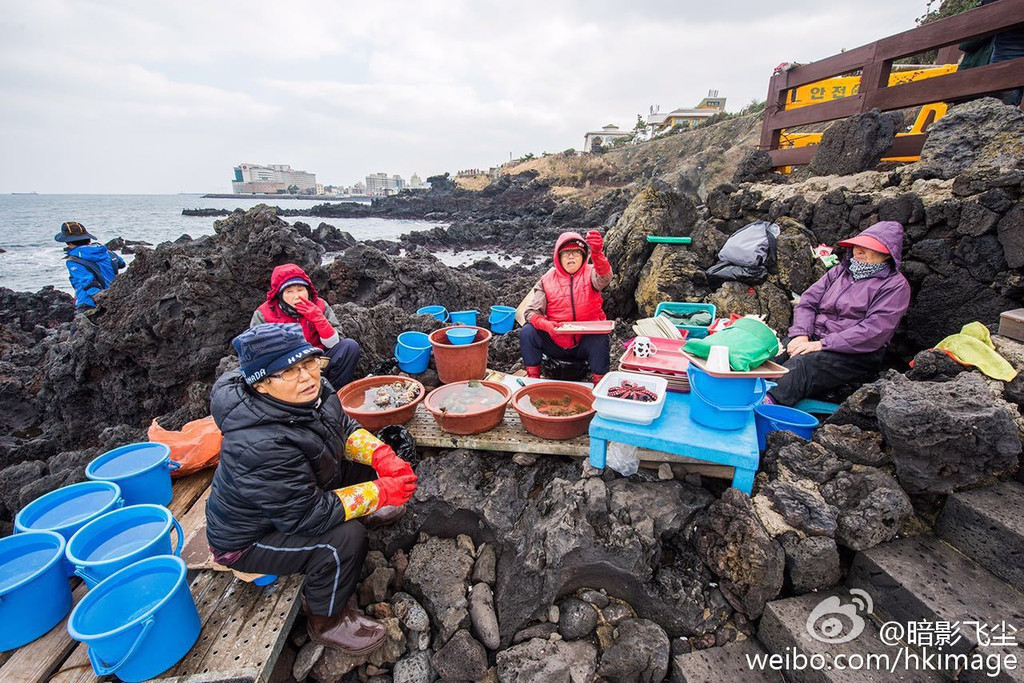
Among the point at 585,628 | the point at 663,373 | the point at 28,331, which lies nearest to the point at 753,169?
the point at 663,373

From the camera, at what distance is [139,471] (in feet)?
9.87

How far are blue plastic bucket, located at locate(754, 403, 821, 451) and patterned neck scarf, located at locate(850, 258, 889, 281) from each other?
1.55 m

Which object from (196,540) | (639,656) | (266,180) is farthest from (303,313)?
(266,180)

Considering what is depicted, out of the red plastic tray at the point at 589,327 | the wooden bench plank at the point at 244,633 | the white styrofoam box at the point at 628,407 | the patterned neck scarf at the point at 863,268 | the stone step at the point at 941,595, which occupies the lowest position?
the wooden bench plank at the point at 244,633

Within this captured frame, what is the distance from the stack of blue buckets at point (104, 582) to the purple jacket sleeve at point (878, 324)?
503 centimetres

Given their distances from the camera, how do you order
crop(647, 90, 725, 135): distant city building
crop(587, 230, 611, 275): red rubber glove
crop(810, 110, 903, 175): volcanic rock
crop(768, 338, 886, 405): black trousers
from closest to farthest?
crop(768, 338, 886, 405): black trousers → crop(587, 230, 611, 275): red rubber glove → crop(810, 110, 903, 175): volcanic rock → crop(647, 90, 725, 135): distant city building

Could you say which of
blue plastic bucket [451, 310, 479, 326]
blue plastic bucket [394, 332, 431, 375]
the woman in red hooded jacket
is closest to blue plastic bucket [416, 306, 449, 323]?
blue plastic bucket [451, 310, 479, 326]

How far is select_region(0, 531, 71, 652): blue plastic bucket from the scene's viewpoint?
217 centimetres

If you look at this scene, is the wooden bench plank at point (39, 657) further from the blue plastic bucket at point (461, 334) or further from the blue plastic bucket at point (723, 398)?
the blue plastic bucket at point (723, 398)

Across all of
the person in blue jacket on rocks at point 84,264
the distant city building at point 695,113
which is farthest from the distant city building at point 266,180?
the person in blue jacket on rocks at point 84,264

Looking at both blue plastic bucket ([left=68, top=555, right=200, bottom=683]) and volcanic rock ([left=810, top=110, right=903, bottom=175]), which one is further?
volcanic rock ([left=810, top=110, right=903, bottom=175])

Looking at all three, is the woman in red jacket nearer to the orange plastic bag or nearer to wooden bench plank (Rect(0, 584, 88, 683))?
the orange plastic bag

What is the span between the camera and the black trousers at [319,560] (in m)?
2.36

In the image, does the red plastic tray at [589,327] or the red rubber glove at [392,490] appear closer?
the red rubber glove at [392,490]
